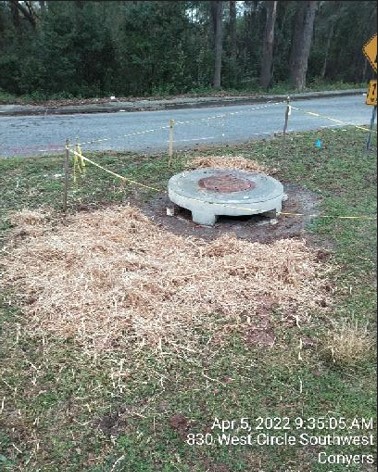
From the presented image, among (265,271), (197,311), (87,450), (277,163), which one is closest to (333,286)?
(265,271)

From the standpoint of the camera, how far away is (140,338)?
4270 mm

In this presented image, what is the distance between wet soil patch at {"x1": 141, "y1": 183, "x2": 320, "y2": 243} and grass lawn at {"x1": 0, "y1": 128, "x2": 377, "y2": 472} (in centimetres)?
127

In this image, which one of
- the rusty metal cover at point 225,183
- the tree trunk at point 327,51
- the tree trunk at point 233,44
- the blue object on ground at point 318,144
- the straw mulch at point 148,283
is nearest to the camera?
the straw mulch at point 148,283

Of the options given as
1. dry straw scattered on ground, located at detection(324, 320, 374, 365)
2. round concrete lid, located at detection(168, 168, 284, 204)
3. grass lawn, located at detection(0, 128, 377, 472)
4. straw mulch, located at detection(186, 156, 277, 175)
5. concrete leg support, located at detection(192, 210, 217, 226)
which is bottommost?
grass lawn, located at detection(0, 128, 377, 472)

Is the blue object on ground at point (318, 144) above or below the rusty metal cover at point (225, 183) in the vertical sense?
below

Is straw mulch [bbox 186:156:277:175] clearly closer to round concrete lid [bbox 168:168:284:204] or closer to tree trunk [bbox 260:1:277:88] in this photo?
round concrete lid [bbox 168:168:284:204]

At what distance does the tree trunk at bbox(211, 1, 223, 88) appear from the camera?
58.9 ft

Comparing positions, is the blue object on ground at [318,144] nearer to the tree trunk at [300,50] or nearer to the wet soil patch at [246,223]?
the wet soil patch at [246,223]

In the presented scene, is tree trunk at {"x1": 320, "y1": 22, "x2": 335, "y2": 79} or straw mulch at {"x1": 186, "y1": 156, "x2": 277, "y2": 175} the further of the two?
tree trunk at {"x1": 320, "y1": 22, "x2": 335, "y2": 79}

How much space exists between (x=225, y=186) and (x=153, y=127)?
562 centimetres

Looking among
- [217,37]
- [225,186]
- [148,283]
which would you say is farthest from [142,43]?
[148,283]

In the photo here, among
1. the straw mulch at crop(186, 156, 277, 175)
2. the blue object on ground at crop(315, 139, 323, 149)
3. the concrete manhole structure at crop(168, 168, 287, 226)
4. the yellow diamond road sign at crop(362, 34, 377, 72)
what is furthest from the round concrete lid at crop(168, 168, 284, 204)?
the blue object on ground at crop(315, 139, 323, 149)

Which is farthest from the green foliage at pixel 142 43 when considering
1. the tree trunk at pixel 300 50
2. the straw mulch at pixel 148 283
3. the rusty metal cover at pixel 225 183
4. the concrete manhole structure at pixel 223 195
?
the straw mulch at pixel 148 283

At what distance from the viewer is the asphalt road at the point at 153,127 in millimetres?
10141
